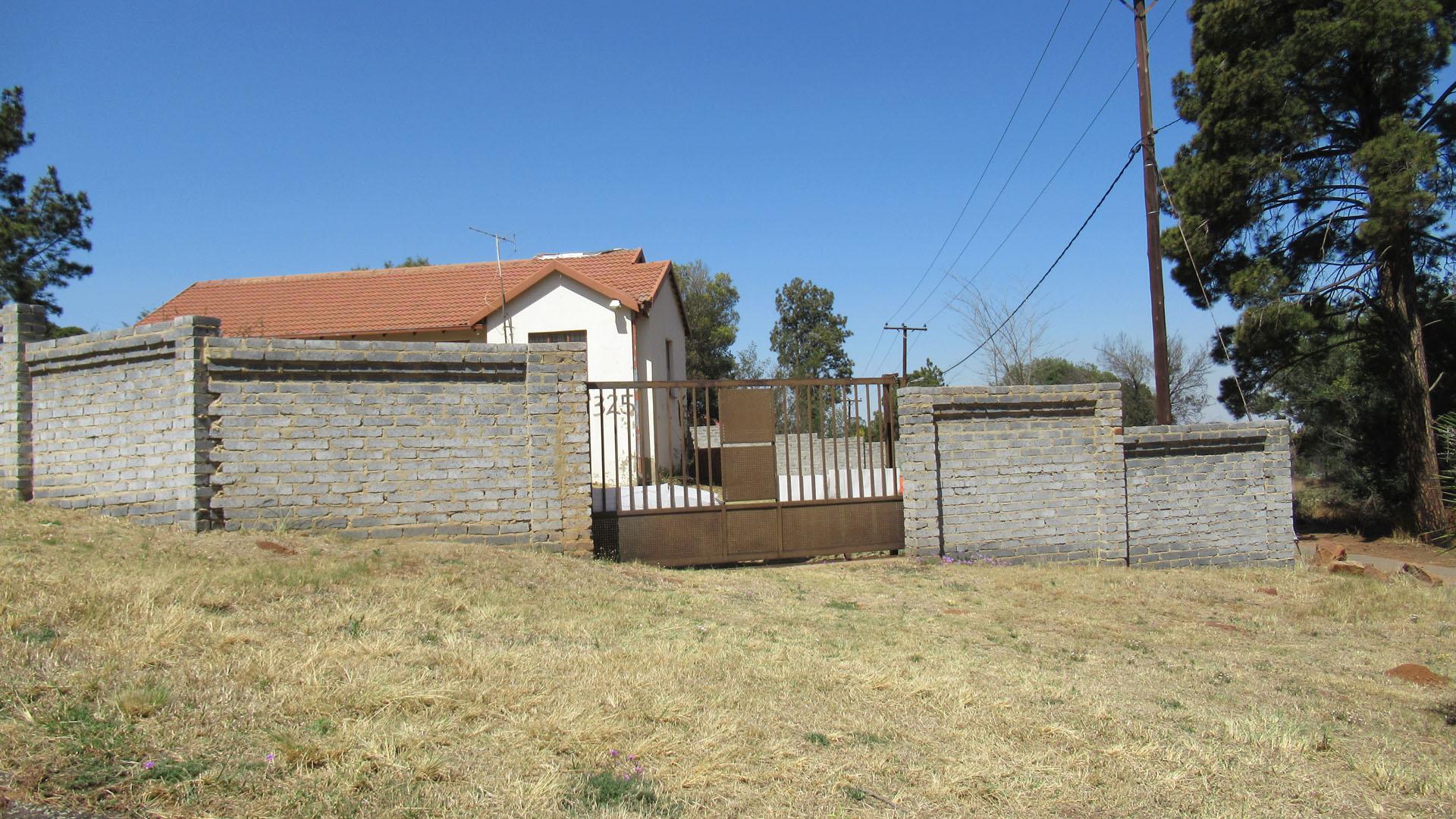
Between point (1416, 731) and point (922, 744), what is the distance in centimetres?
365

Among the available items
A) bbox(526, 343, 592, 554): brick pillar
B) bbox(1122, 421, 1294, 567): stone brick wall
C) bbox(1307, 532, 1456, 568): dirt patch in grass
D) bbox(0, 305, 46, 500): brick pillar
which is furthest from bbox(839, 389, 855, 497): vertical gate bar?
bbox(0, 305, 46, 500): brick pillar

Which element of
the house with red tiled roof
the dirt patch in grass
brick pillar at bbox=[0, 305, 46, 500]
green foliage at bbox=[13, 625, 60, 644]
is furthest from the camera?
the house with red tiled roof

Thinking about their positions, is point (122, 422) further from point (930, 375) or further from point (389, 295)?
point (930, 375)

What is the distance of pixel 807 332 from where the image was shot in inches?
1909

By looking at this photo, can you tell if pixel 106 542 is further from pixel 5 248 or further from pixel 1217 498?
pixel 5 248

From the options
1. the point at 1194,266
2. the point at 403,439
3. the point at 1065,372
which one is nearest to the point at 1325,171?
the point at 1194,266

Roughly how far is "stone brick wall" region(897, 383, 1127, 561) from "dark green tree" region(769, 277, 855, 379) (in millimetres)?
34383

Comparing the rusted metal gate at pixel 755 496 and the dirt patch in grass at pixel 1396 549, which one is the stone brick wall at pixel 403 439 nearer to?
the rusted metal gate at pixel 755 496

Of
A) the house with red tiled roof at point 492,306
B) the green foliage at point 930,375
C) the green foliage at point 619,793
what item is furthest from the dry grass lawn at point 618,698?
the green foliage at point 930,375

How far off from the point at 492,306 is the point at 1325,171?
1699cm

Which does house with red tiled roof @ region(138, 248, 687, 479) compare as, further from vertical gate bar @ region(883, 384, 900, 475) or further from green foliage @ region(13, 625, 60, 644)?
green foliage @ region(13, 625, 60, 644)

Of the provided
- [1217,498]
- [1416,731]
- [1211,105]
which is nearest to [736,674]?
[1416,731]

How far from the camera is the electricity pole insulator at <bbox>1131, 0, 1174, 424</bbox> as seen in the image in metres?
14.9

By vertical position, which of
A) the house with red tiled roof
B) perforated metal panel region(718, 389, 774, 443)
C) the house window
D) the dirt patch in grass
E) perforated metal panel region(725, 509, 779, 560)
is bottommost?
the dirt patch in grass
